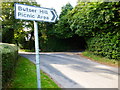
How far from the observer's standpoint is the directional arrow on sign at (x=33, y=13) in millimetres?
2152

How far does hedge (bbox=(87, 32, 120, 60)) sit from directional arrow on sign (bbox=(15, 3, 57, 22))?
6.76m

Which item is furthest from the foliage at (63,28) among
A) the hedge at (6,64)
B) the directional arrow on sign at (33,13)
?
the directional arrow on sign at (33,13)

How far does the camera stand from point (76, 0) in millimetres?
12438

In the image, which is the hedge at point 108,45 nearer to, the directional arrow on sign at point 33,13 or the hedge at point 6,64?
the directional arrow on sign at point 33,13

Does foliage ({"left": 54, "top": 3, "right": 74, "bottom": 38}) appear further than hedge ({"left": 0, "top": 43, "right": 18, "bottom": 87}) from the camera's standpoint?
Yes

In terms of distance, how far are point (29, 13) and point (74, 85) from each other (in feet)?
10.6

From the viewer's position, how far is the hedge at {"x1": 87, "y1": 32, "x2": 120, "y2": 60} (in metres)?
7.76

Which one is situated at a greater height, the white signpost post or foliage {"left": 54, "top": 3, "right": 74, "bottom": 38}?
foliage {"left": 54, "top": 3, "right": 74, "bottom": 38}

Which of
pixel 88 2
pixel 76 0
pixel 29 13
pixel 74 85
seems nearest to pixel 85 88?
pixel 74 85

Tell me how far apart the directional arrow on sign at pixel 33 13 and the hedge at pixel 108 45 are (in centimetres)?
676

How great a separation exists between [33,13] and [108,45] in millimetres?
7545

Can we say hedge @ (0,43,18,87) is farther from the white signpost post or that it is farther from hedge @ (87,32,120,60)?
hedge @ (87,32,120,60)

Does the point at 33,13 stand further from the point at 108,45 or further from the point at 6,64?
the point at 108,45

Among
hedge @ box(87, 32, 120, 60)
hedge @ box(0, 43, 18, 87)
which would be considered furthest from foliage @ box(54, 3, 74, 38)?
hedge @ box(0, 43, 18, 87)
